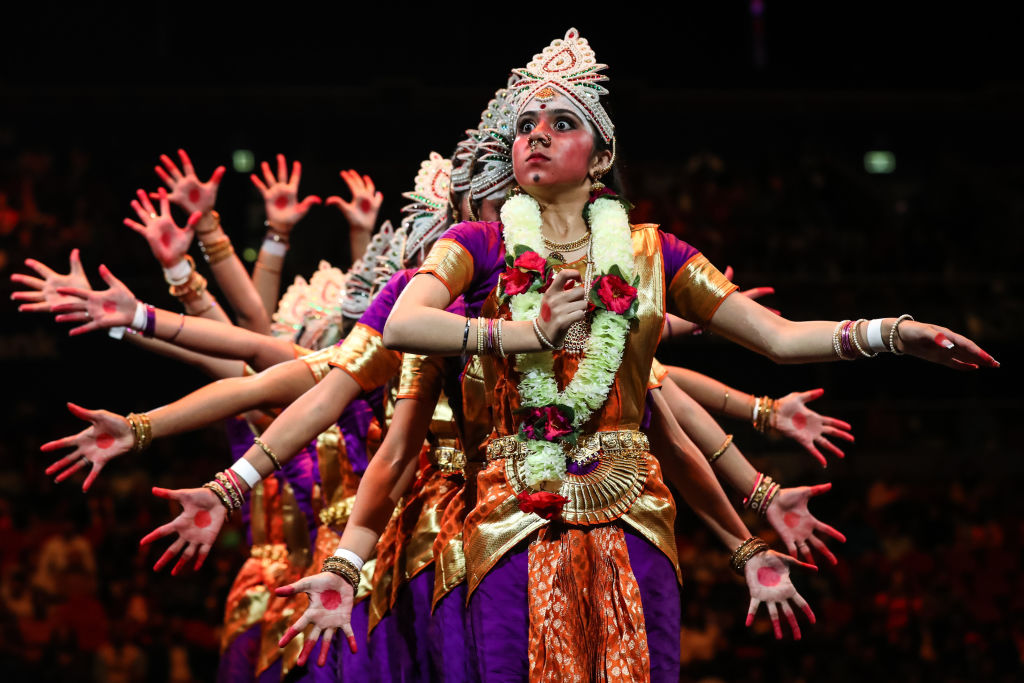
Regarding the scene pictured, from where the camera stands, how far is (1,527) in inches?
292

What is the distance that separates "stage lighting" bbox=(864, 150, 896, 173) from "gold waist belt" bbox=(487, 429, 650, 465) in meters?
7.83

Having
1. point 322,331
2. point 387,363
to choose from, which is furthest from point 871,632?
point 387,363

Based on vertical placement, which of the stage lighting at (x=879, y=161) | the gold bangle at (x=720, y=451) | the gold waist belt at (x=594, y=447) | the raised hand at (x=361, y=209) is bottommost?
the gold waist belt at (x=594, y=447)

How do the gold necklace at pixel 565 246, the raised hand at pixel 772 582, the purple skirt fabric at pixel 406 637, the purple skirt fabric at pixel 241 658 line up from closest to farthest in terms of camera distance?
1. the gold necklace at pixel 565 246
2. the raised hand at pixel 772 582
3. the purple skirt fabric at pixel 406 637
4. the purple skirt fabric at pixel 241 658

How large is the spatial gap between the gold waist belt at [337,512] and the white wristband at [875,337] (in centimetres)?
182

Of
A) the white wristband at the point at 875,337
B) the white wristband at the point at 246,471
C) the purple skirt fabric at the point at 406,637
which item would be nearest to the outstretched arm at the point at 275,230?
the purple skirt fabric at the point at 406,637

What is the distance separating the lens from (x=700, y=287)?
2.52 meters

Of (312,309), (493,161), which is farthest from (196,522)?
(312,309)

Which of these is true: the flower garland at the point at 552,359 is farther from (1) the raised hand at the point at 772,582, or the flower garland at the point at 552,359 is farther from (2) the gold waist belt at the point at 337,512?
(2) the gold waist belt at the point at 337,512

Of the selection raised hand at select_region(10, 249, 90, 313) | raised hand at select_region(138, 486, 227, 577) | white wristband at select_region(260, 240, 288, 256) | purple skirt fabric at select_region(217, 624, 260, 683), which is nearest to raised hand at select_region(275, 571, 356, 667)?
→ raised hand at select_region(138, 486, 227, 577)

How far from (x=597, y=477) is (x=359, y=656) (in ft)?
3.99

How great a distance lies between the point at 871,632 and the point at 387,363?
16.4 feet

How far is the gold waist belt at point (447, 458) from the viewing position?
3.12 m

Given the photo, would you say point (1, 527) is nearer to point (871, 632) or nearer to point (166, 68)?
point (166, 68)
